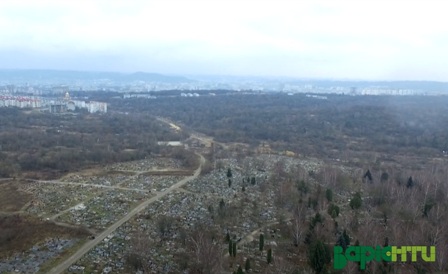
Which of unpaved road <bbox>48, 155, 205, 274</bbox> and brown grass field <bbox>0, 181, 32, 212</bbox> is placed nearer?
unpaved road <bbox>48, 155, 205, 274</bbox>

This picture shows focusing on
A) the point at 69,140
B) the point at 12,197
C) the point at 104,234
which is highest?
the point at 69,140

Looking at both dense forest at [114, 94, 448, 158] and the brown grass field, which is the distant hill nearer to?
dense forest at [114, 94, 448, 158]

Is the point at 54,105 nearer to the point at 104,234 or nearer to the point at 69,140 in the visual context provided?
the point at 69,140

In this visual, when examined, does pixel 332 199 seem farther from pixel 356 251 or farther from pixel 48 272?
pixel 48 272

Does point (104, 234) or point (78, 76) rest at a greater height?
point (78, 76)

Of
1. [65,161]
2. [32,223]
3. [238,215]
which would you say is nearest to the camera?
[32,223]

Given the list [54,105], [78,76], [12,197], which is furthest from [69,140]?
[78,76]

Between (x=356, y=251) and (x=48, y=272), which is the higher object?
(x=356, y=251)

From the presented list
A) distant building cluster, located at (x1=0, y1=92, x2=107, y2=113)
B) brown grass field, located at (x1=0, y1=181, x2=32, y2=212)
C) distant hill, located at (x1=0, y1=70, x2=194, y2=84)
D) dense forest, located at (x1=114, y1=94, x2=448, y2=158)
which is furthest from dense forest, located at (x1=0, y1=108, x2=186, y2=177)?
distant hill, located at (x1=0, y1=70, x2=194, y2=84)

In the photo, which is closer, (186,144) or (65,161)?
(65,161)

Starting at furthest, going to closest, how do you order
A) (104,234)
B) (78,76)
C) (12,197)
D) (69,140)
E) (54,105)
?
(78,76), (54,105), (69,140), (12,197), (104,234)

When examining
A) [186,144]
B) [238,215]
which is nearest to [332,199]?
[238,215]
